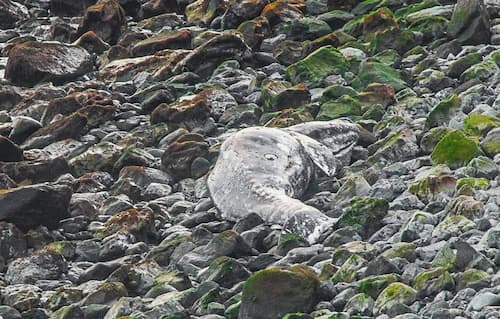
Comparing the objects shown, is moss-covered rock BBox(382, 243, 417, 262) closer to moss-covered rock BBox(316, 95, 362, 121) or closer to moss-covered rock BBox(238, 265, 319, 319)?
moss-covered rock BBox(238, 265, 319, 319)

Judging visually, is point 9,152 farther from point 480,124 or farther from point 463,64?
point 480,124

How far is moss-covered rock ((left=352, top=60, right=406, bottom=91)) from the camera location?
10.3 metres

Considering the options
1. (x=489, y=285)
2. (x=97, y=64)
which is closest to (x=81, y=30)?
(x=97, y=64)

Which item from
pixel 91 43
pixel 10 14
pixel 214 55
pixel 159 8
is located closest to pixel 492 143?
pixel 214 55

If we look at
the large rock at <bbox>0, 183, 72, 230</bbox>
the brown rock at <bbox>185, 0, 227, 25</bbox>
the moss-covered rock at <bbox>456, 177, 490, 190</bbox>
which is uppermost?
the moss-covered rock at <bbox>456, 177, 490, 190</bbox>

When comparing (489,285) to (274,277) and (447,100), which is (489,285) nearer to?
(274,277)

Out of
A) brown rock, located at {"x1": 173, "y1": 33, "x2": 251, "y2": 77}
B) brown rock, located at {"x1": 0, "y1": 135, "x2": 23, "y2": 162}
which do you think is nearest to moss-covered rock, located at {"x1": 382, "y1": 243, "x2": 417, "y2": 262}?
brown rock, located at {"x1": 0, "y1": 135, "x2": 23, "y2": 162}

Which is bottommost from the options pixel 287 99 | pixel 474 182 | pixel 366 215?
pixel 287 99

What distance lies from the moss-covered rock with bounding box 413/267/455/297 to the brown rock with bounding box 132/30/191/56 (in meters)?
7.51

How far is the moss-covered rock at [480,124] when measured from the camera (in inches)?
323

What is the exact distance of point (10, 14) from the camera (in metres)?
16.0

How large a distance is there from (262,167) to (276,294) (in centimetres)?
234

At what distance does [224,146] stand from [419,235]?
89.6 inches

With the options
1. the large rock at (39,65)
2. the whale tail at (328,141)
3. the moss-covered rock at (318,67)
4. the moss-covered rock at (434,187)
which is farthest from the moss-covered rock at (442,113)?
the large rock at (39,65)
